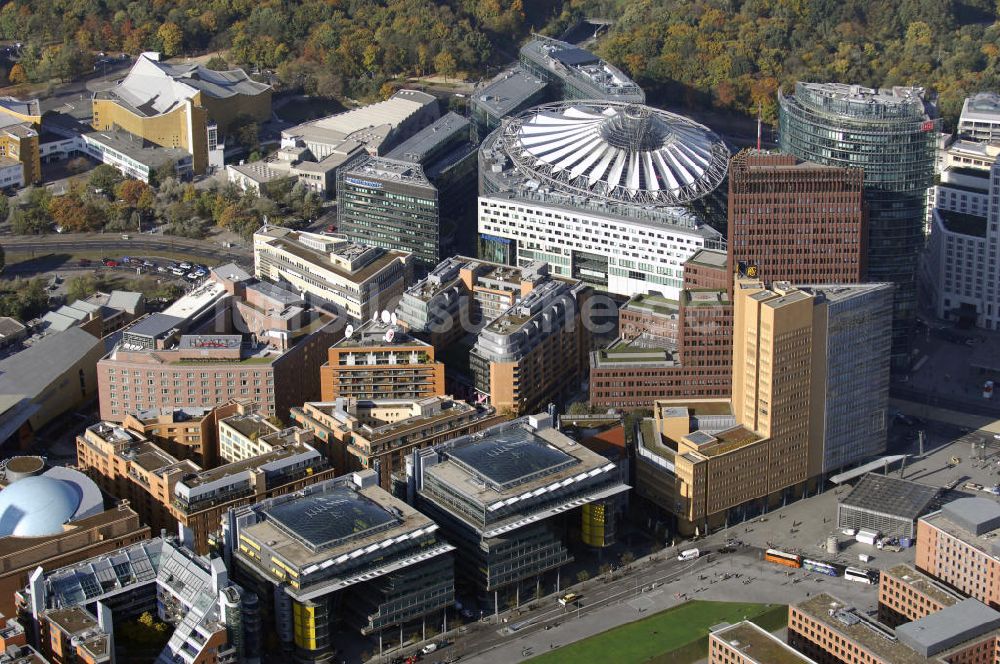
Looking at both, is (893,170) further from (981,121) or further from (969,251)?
(981,121)

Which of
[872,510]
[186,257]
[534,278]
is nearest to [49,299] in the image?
[186,257]

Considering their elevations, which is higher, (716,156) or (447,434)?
(716,156)

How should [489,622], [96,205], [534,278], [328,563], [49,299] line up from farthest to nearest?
1. [96,205]
2. [49,299]
3. [534,278]
4. [489,622]
5. [328,563]

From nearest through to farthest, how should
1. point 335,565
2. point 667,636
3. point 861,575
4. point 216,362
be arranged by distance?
point 335,565
point 667,636
point 861,575
point 216,362

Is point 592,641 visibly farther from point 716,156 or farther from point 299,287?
point 716,156

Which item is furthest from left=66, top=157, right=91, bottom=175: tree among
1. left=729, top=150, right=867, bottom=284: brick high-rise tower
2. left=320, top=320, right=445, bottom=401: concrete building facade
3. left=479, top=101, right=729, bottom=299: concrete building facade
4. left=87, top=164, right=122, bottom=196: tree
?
left=729, top=150, right=867, bottom=284: brick high-rise tower

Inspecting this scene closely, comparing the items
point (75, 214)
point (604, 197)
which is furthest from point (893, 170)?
point (75, 214)

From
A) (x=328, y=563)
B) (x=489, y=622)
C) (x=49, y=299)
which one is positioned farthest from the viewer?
(x=49, y=299)

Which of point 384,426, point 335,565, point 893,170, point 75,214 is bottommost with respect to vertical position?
point 335,565
